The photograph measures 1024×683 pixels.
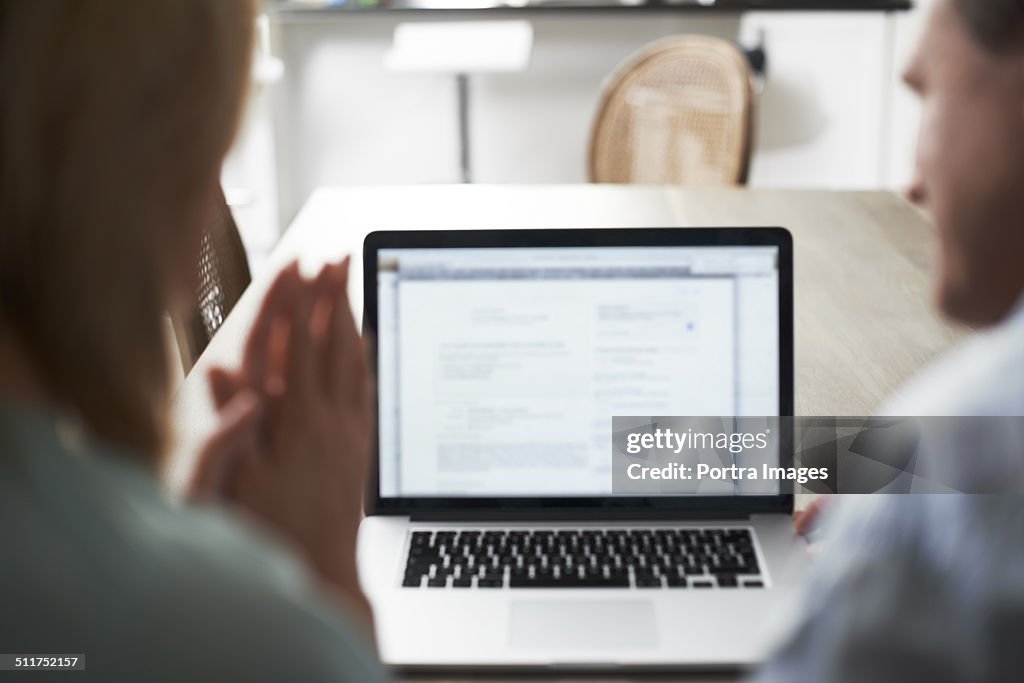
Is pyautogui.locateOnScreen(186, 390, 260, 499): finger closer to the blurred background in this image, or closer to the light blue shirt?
the light blue shirt

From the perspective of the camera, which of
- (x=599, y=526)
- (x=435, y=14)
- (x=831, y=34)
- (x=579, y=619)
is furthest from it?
(x=831, y=34)

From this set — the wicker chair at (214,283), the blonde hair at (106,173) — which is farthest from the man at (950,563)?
the wicker chair at (214,283)

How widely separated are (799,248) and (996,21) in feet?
4.14

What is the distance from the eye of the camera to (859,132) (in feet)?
14.3

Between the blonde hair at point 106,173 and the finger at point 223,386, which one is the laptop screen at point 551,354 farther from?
the blonde hair at point 106,173

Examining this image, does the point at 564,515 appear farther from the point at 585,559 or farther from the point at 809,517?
the point at 809,517

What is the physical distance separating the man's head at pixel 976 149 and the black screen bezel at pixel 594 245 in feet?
1.16

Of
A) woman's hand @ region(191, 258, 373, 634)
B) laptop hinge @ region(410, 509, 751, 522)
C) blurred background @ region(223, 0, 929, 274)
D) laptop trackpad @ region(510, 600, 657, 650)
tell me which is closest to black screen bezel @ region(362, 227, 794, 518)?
laptop hinge @ region(410, 509, 751, 522)

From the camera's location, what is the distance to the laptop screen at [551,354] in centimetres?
103

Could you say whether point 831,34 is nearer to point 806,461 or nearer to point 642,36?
point 642,36

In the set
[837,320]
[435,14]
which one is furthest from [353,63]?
[837,320]

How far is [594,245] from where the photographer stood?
105 centimetres

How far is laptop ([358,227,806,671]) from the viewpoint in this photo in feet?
3.31

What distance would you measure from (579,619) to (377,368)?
11.6 inches
